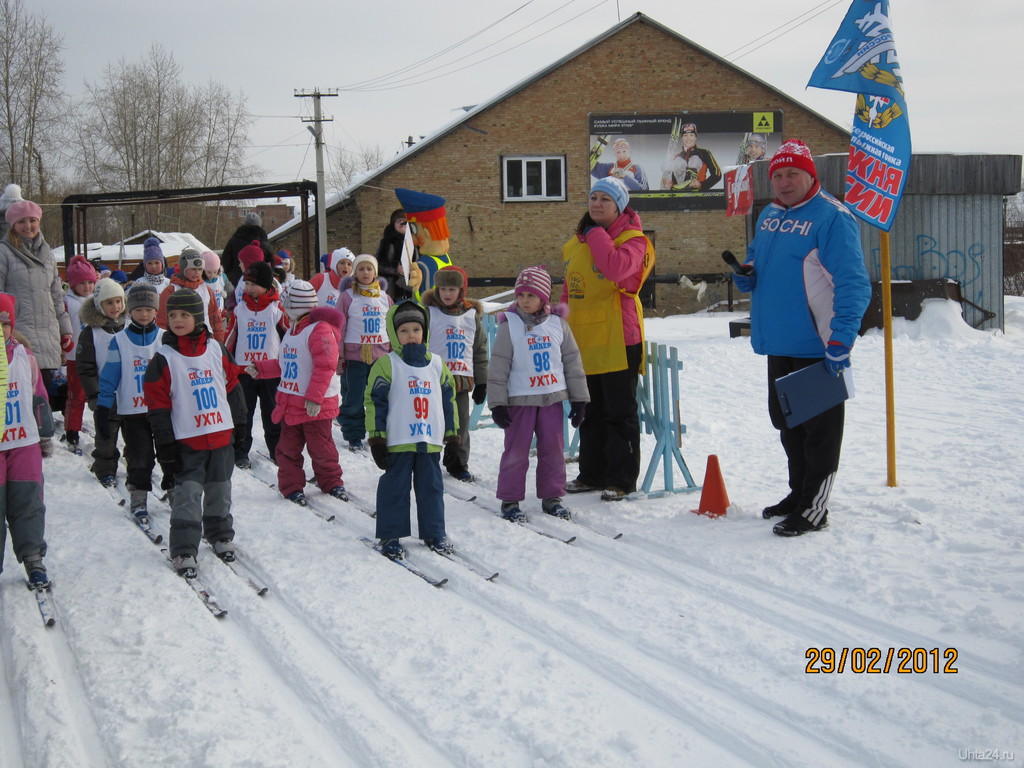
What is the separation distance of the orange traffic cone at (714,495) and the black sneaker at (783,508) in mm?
275

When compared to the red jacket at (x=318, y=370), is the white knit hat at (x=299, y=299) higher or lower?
higher

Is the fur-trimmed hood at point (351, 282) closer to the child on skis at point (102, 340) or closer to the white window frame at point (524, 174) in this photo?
the child on skis at point (102, 340)

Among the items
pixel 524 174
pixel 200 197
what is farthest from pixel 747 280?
pixel 524 174

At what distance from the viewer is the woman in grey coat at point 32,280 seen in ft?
25.0

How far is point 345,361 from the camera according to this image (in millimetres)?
8750

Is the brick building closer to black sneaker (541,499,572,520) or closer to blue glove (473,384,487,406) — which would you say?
blue glove (473,384,487,406)

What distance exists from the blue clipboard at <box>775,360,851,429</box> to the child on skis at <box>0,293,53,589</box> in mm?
4340

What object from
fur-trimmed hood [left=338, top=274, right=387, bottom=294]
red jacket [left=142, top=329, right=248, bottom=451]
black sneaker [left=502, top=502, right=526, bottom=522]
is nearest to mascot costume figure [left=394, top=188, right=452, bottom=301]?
fur-trimmed hood [left=338, top=274, right=387, bottom=294]

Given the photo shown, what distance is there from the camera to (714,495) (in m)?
6.13

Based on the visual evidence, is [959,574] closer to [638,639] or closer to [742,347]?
[638,639]

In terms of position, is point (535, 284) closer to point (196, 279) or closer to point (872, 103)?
point (872, 103)

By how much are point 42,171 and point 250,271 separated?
111 ft

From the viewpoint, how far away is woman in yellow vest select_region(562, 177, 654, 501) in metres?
6.51
